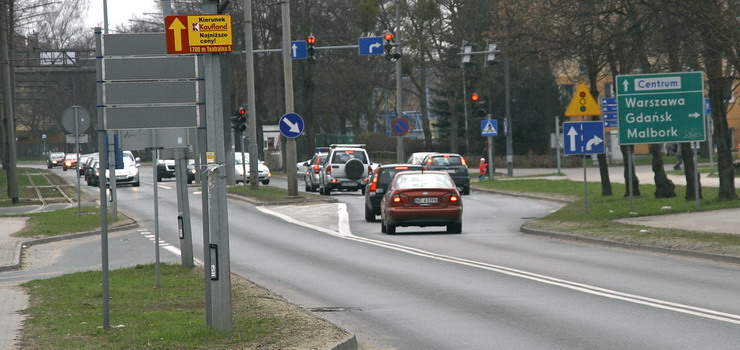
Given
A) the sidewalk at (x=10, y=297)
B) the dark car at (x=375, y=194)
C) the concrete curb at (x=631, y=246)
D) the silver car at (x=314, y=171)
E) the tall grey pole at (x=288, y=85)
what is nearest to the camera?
the sidewalk at (x=10, y=297)

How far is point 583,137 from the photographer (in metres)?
29.8

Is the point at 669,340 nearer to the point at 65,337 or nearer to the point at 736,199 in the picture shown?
the point at 65,337

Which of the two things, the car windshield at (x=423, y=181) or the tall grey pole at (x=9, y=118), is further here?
the tall grey pole at (x=9, y=118)

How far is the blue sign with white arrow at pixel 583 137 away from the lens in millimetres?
29734

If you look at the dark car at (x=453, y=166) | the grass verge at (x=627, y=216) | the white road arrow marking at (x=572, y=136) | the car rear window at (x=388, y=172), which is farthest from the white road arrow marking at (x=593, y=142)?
the dark car at (x=453, y=166)

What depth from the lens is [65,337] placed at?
1116cm

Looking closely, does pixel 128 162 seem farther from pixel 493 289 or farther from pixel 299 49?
pixel 493 289

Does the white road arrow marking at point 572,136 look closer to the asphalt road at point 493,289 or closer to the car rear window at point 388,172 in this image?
the asphalt road at point 493,289

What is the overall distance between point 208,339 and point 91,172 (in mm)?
53061

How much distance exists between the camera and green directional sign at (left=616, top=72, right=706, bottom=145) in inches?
1096

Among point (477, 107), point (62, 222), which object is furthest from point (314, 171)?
point (62, 222)

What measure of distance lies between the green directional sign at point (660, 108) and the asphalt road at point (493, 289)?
3.97m

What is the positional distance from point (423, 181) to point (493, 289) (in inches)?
465

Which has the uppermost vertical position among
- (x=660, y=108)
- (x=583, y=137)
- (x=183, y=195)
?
(x=660, y=108)
